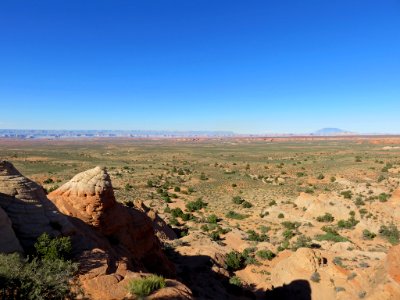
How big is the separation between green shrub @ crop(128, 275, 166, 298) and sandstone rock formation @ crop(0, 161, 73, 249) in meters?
4.13

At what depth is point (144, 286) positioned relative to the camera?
8500 millimetres

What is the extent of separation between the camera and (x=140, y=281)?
866cm

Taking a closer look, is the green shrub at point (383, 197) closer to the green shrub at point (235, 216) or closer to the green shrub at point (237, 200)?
the green shrub at point (235, 216)

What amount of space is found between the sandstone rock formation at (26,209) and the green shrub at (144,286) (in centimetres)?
413

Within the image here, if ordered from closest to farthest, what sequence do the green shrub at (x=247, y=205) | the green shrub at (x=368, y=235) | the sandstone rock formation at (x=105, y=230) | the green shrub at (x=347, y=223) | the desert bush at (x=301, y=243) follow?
the sandstone rock formation at (x=105, y=230) → the desert bush at (x=301, y=243) → the green shrub at (x=368, y=235) → the green shrub at (x=347, y=223) → the green shrub at (x=247, y=205)

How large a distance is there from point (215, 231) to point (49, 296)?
831 inches

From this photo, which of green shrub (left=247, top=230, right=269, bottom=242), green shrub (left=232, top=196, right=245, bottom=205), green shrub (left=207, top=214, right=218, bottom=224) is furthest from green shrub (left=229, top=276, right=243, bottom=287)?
green shrub (left=232, top=196, right=245, bottom=205)

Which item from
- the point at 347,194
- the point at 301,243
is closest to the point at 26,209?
the point at 301,243

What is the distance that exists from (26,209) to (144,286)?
236 inches

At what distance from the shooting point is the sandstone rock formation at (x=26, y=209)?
10820mm

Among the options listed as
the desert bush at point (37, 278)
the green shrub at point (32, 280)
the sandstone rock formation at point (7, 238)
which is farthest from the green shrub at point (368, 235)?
the sandstone rock formation at point (7, 238)

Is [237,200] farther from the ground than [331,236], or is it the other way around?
[237,200]

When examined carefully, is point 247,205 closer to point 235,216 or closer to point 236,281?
point 235,216

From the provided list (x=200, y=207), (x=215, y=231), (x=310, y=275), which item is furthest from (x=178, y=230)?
(x=310, y=275)
